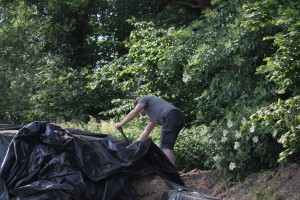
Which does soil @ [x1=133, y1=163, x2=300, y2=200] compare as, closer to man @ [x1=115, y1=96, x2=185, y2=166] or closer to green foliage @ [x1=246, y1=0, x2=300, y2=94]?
man @ [x1=115, y1=96, x2=185, y2=166]

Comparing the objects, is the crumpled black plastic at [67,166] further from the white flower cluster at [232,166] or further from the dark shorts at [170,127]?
the dark shorts at [170,127]

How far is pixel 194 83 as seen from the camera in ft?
32.4

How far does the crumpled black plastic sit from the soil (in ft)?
0.52

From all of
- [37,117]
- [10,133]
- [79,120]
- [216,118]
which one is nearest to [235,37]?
[216,118]

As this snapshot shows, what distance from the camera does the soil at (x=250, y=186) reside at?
6340 mm

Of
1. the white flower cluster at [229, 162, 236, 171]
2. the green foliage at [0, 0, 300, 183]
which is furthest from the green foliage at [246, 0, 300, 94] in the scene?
the white flower cluster at [229, 162, 236, 171]

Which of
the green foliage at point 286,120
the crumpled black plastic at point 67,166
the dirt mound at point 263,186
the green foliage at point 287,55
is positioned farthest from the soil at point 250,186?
the green foliage at point 287,55

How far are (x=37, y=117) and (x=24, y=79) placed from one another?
1.23 metres

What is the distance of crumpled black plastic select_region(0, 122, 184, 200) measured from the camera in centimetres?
584

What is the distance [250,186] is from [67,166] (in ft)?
8.40

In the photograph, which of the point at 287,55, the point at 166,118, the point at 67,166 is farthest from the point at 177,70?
the point at 67,166

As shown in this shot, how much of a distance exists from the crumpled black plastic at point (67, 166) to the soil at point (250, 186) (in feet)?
0.52

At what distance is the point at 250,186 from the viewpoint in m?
7.23

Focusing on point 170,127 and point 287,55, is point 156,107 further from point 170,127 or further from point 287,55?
point 287,55
